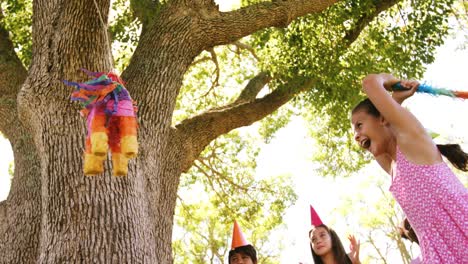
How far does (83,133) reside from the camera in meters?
4.32

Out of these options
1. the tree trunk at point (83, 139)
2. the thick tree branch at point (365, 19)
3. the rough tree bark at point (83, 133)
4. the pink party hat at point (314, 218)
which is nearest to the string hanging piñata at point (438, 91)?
the tree trunk at point (83, 139)

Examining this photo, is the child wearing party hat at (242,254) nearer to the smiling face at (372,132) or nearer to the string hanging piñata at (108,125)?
the string hanging piñata at (108,125)

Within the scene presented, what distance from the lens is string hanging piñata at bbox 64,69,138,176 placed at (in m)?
2.82

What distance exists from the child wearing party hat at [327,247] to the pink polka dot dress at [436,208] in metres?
2.50

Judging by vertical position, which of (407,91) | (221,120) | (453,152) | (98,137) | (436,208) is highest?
(221,120)

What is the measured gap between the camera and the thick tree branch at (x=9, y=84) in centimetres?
562

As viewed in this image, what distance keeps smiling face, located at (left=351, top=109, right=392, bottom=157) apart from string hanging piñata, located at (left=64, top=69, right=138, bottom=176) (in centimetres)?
113

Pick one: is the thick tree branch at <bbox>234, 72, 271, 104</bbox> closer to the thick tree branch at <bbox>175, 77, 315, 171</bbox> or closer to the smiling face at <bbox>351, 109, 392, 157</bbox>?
the thick tree branch at <bbox>175, 77, 315, 171</bbox>

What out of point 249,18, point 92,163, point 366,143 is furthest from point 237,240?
point 366,143

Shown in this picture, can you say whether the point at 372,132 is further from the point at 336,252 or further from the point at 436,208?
the point at 336,252

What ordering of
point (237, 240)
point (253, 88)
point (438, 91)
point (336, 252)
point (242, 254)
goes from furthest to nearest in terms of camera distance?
point (253, 88)
point (237, 240)
point (242, 254)
point (336, 252)
point (438, 91)

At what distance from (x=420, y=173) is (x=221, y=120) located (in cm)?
446

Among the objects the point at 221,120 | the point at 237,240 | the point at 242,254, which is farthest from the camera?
the point at 221,120

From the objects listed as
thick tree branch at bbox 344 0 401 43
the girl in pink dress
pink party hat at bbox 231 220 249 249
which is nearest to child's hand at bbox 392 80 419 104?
the girl in pink dress
